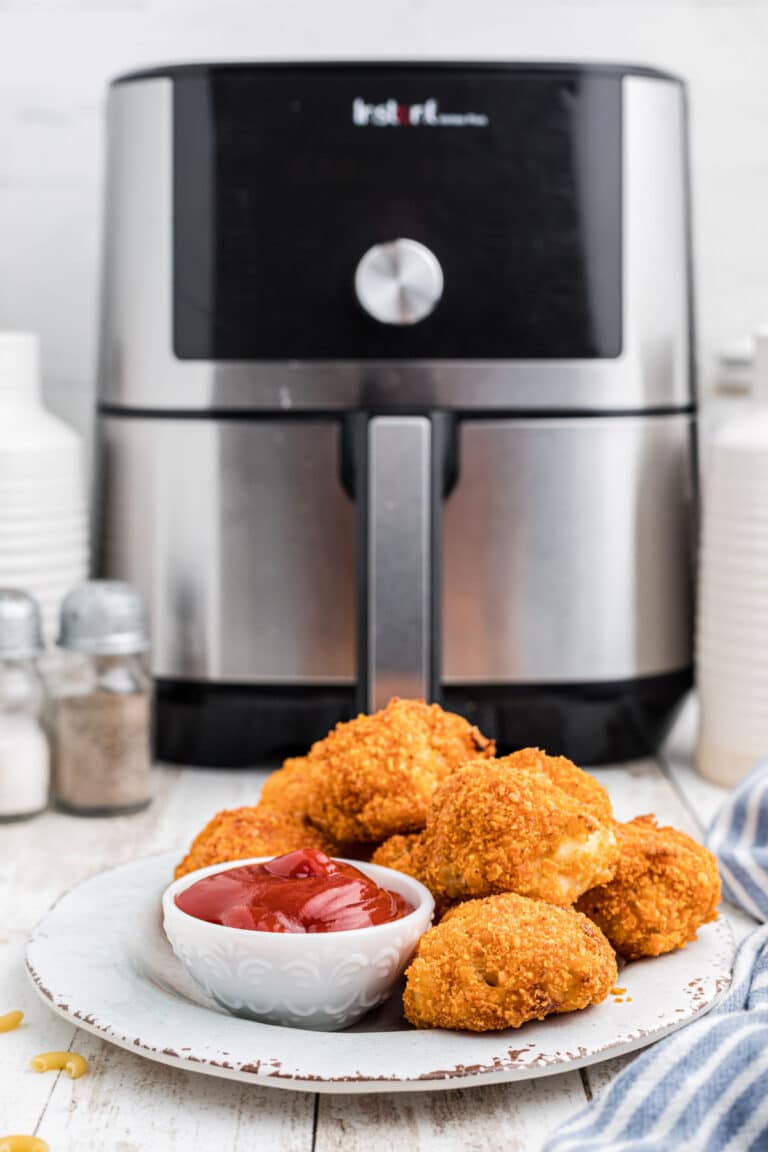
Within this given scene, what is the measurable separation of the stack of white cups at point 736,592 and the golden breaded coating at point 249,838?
0.46 meters

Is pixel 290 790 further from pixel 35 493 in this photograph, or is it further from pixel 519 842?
pixel 35 493

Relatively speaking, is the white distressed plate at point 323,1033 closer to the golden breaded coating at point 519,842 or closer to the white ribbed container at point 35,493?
the golden breaded coating at point 519,842

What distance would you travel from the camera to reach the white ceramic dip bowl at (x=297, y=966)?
62 centimetres

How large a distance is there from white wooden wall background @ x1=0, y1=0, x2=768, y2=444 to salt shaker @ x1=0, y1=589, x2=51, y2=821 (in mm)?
453

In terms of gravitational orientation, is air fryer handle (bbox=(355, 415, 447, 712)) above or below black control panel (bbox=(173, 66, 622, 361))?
below

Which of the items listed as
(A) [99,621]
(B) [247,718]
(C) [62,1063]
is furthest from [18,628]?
(C) [62,1063]

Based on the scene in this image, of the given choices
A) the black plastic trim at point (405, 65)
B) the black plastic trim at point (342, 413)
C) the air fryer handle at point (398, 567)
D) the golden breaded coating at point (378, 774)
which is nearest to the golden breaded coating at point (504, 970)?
the golden breaded coating at point (378, 774)

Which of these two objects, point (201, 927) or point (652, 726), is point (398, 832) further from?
point (652, 726)

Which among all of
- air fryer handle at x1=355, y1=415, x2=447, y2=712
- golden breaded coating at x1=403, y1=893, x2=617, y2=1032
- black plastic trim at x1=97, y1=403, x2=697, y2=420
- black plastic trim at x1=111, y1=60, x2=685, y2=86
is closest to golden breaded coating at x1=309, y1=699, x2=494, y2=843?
golden breaded coating at x1=403, y1=893, x2=617, y2=1032

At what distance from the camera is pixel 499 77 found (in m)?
1.12

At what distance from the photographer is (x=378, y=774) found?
A: 0.74 m

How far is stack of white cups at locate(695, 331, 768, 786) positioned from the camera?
1.12 m

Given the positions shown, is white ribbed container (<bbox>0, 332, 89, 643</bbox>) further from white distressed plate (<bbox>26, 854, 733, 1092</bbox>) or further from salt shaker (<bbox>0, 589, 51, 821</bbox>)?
white distressed plate (<bbox>26, 854, 733, 1092</bbox>)

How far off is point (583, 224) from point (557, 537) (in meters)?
0.23
